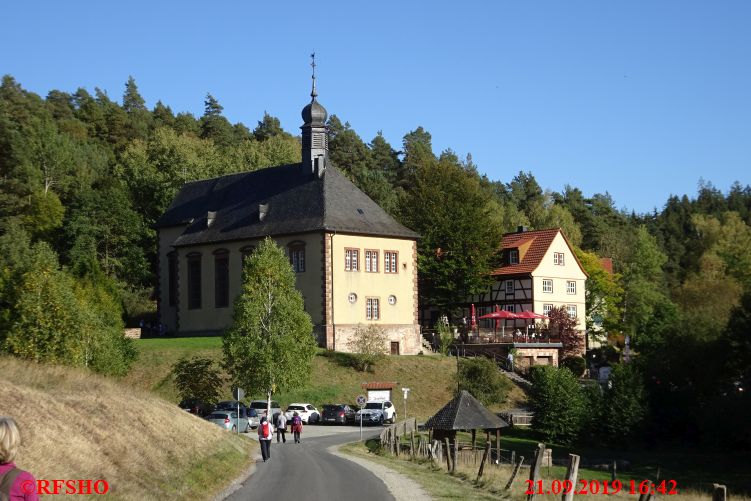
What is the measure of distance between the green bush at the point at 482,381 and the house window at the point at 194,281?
66.6 feet

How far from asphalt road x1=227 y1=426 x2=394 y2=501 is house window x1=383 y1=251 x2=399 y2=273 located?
29.3 metres

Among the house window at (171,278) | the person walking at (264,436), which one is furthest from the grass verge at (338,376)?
the person walking at (264,436)

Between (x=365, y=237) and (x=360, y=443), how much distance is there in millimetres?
24508

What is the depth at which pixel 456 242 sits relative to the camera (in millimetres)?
73562

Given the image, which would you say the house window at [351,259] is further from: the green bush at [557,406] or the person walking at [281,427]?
the person walking at [281,427]

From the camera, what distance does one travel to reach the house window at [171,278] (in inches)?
2754

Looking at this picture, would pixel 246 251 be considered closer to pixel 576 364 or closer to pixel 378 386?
pixel 378 386

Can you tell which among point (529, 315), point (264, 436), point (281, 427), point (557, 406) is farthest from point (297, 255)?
point (264, 436)

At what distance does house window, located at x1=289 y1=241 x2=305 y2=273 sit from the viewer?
200 feet

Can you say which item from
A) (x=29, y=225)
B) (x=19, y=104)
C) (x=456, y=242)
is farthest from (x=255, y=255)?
(x=19, y=104)

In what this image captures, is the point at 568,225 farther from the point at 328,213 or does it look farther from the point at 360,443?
the point at 360,443

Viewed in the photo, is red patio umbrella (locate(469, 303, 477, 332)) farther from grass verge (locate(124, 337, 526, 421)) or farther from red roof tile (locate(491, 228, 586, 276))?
grass verge (locate(124, 337, 526, 421))

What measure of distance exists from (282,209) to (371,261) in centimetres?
665

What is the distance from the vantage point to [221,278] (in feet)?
216
